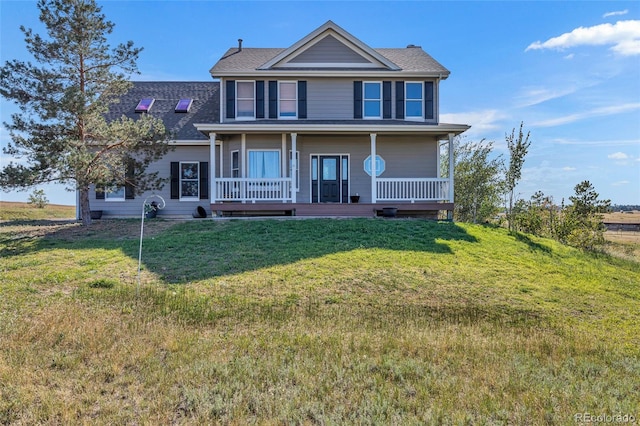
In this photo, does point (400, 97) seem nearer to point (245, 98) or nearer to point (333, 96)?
point (333, 96)

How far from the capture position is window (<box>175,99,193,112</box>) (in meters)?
19.0

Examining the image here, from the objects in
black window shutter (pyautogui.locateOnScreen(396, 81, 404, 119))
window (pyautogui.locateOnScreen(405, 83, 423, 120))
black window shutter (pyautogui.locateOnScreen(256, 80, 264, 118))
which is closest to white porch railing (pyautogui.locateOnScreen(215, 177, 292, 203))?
Result: black window shutter (pyautogui.locateOnScreen(256, 80, 264, 118))

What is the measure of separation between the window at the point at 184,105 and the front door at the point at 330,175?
6938 millimetres

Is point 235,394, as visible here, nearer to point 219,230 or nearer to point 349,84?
point 219,230

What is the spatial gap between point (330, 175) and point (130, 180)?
7610mm

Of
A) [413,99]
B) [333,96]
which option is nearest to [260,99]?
[333,96]

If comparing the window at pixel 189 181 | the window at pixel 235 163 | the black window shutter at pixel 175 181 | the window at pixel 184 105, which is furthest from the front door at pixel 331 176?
the window at pixel 184 105

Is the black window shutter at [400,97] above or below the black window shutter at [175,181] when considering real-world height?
above

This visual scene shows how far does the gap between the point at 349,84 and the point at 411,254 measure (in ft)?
30.9

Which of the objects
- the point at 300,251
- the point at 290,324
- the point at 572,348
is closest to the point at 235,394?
the point at 290,324

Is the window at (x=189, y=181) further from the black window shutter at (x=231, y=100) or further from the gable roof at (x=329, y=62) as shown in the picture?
the gable roof at (x=329, y=62)

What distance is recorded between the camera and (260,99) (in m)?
17.2

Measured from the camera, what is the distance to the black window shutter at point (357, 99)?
1712 cm

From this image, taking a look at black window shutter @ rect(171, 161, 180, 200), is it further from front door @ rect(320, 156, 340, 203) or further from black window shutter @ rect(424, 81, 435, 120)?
black window shutter @ rect(424, 81, 435, 120)
